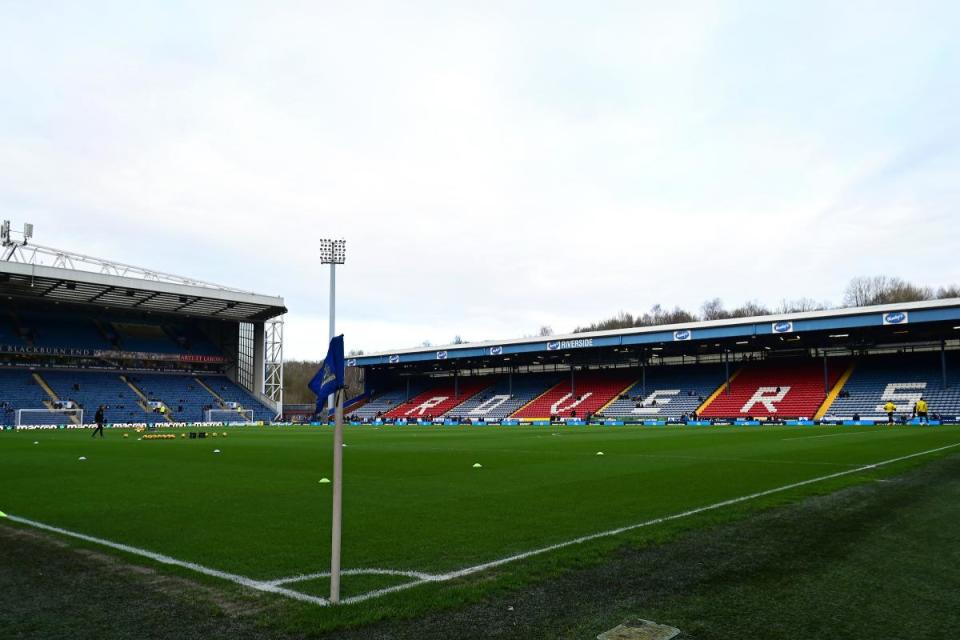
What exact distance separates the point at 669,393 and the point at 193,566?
54.7 metres

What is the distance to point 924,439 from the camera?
84.4ft

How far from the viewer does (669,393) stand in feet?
188

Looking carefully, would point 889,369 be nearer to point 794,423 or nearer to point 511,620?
point 794,423

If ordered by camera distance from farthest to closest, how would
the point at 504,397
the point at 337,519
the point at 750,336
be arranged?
the point at 504,397 < the point at 750,336 < the point at 337,519

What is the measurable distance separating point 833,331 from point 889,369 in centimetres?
580

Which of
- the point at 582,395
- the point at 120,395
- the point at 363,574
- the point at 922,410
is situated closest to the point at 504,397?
the point at 582,395

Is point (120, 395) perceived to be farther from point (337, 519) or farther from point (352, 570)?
point (337, 519)

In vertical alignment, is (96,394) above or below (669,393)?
above

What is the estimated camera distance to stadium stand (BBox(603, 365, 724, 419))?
→ 179 feet

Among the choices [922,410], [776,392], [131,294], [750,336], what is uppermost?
[131,294]

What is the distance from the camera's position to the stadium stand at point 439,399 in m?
68.7

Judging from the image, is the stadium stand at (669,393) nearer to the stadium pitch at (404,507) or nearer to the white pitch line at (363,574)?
the stadium pitch at (404,507)

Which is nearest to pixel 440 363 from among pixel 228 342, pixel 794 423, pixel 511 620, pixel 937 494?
pixel 228 342

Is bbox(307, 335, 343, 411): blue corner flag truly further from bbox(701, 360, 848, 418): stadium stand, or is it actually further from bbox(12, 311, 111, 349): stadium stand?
bbox(12, 311, 111, 349): stadium stand
